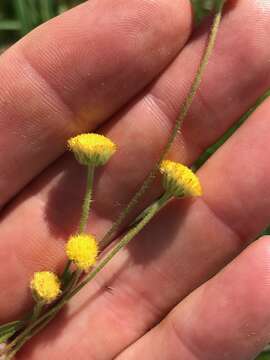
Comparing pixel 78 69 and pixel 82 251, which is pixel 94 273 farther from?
pixel 78 69

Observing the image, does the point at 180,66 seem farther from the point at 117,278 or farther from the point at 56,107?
the point at 117,278

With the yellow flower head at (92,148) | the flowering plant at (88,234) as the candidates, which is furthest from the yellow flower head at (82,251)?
the yellow flower head at (92,148)

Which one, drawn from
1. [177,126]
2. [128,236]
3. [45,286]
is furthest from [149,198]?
[45,286]

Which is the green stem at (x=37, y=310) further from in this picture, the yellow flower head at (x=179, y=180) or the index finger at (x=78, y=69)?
the yellow flower head at (x=179, y=180)

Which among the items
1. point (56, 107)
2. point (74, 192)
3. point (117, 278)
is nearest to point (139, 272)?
point (117, 278)

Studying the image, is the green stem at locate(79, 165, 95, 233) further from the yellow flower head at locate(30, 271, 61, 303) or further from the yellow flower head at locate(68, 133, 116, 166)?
the yellow flower head at locate(30, 271, 61, 303)
